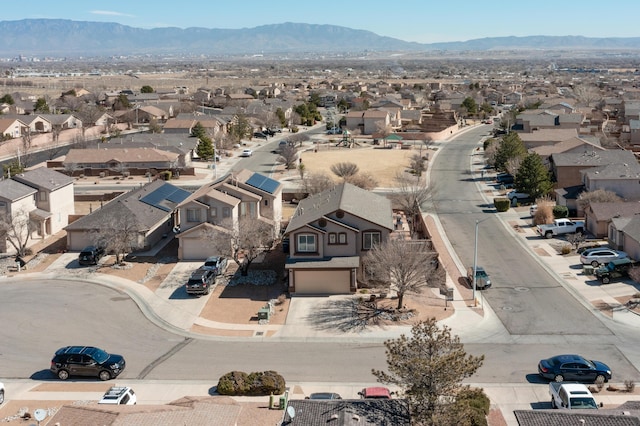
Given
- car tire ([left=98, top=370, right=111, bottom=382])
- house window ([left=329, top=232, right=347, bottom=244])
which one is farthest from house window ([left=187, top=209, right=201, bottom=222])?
car tire ([left=98, top=370, right=111, bottom=382])

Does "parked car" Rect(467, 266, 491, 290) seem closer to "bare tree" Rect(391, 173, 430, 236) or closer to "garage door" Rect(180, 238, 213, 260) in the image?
"bare tree" Rect(391, 173, 430, 236)

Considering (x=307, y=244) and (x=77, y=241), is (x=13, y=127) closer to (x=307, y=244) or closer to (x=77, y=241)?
(x=77, y=241)

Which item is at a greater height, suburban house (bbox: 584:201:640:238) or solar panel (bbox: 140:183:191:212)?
solar panel (bbox: 140:183:191:212)

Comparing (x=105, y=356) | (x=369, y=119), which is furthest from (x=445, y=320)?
(x=369, y=119)

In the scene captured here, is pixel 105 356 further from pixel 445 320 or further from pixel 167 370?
pixel 445 320

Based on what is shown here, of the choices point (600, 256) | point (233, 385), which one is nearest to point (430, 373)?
point (233, 385)

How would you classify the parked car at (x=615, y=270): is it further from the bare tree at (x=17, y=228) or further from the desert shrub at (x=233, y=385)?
the bare tree at (x=17, y=228)

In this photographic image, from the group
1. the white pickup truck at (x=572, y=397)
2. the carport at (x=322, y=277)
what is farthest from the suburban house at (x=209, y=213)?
the white pickup truck at (x=572, y=397)
